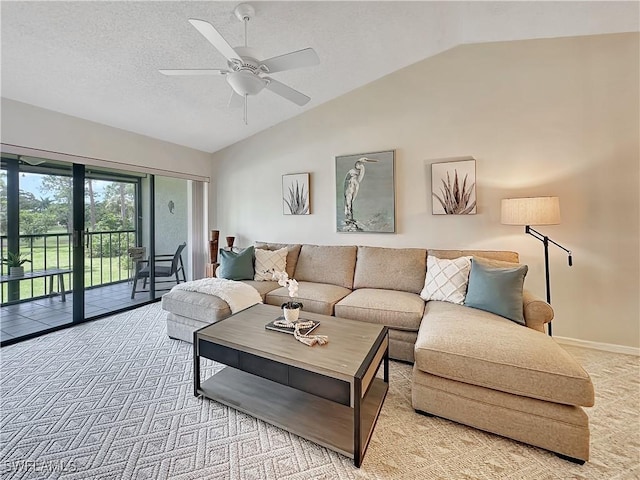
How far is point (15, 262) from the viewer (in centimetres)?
315

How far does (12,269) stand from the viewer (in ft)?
10.3

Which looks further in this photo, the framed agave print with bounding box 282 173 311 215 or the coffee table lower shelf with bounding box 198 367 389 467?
the framed agave print with bounding box 282 173 311 215

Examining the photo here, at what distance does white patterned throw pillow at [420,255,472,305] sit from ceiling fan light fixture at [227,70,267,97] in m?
2.20

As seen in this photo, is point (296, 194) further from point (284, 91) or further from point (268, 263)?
point (284, 91)

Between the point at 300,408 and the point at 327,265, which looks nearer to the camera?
the point at 300,408

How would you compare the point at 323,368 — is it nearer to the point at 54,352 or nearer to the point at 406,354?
the point at 406,354

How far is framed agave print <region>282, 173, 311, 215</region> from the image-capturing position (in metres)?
4.04

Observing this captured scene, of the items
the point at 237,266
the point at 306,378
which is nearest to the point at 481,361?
the point at 306,378

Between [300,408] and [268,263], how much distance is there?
78.3 inches

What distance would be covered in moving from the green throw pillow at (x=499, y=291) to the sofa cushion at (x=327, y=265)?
4.38ft

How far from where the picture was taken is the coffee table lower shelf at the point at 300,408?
1595mm

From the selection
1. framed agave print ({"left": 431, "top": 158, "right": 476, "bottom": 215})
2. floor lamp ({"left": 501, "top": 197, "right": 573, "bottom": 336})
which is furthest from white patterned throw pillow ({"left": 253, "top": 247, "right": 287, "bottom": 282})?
floor lamp ({"left": 501, "top": 197, "right": 573, "bottom": 336})

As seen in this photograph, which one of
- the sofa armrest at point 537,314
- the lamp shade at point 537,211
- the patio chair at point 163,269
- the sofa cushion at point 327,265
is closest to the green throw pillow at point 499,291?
the sofa armrest at point 537,314

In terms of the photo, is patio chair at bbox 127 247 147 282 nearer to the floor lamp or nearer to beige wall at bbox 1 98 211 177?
beige wall at bbox 1 98 211 177
